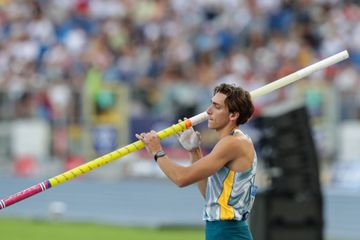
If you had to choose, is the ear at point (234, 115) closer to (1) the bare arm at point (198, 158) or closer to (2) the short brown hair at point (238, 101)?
(2) the short brown hair at point (238, 101)

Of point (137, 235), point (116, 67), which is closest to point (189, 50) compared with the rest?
point (116, 67)

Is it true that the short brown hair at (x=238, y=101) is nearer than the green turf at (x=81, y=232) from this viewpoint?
Yes

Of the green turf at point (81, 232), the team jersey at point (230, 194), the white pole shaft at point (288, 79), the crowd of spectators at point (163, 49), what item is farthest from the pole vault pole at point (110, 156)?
the crowd of spectators at point (163, 49)

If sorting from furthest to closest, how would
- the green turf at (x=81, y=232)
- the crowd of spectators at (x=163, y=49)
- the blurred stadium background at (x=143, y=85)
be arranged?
1. the crowd of spectators at (x=163, y=49)
2. the blurred stadium background at (x=143, y=85)
3. the green turf at (x=81, y=232)

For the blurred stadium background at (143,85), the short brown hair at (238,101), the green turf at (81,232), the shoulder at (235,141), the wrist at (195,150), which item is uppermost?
the blurred stadium background at (143,85)

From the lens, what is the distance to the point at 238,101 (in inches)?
276

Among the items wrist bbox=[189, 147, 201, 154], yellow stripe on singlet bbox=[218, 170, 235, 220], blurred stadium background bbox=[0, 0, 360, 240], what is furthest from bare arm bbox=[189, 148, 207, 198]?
blurred stadium background bbox=[0, 0, 360, 240]

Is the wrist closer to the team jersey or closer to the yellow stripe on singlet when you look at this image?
the team jersey

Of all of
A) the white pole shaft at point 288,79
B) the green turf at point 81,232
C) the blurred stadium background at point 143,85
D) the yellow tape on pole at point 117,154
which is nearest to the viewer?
the yellow tape on pole at point 117,154

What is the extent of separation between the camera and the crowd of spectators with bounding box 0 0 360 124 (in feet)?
65.5

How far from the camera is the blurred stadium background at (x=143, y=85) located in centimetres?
1833

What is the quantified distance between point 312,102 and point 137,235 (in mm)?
5221

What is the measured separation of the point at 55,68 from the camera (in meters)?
22.1

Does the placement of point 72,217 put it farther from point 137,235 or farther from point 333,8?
point 333,8
